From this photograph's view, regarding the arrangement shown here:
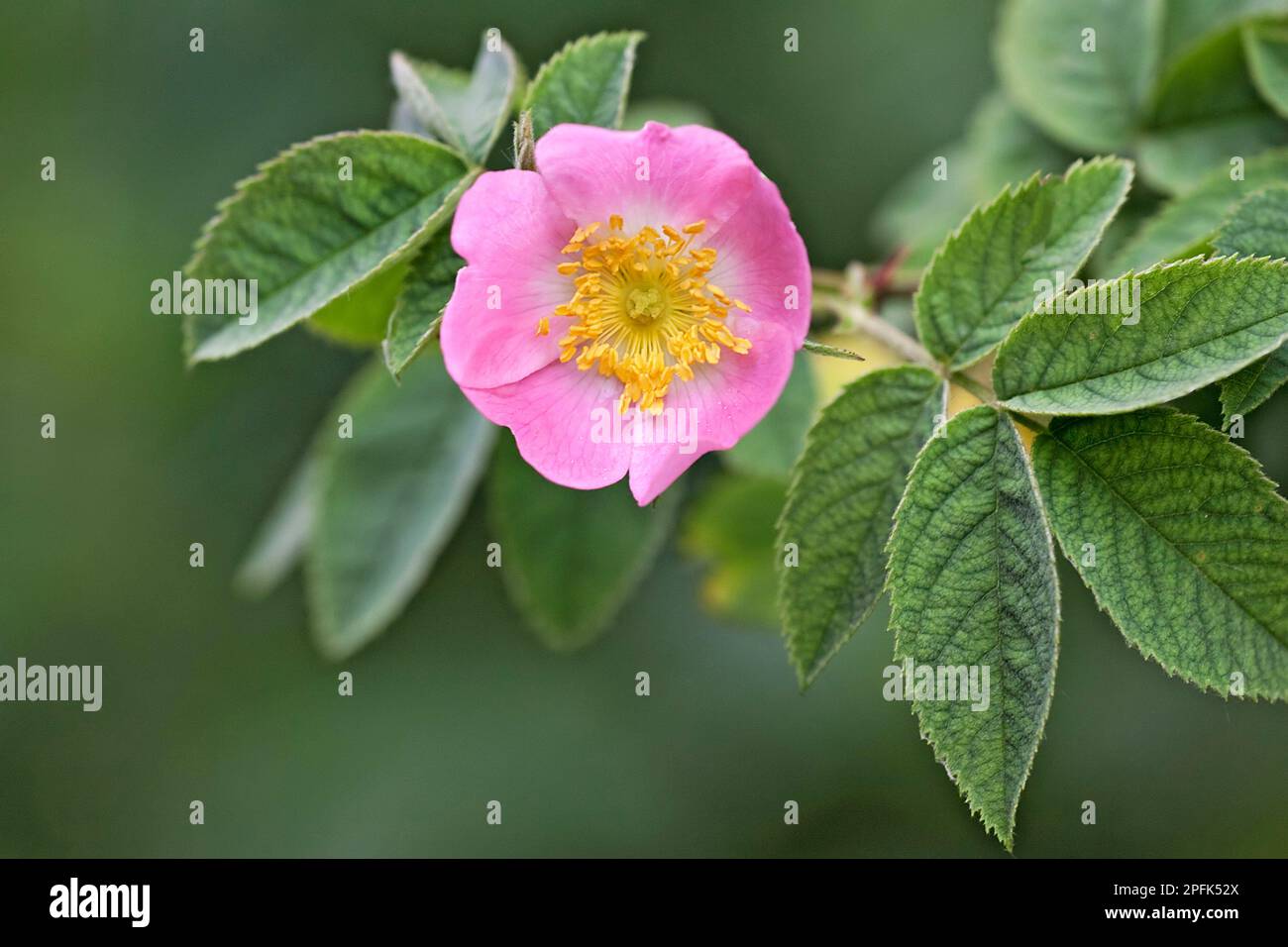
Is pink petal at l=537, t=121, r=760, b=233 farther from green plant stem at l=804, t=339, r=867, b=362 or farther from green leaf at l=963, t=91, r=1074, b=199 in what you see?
green leaf at l=963, t=91, r=1074, b=199

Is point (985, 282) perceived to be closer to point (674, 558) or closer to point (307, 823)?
point (674, 558)

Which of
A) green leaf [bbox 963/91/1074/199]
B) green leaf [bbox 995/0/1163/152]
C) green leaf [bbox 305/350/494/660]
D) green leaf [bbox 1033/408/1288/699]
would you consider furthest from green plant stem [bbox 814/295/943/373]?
green leaf [bbox 305/350/494/660]

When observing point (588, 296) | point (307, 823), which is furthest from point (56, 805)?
point (588, 296)

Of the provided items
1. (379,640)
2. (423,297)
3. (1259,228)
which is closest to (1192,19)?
(1259,228)

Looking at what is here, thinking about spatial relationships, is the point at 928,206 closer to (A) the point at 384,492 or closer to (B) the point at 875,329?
(B) the point at 875,329

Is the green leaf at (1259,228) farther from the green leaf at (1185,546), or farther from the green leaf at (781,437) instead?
the green leaf at (781,437)
